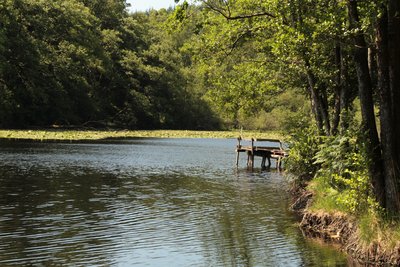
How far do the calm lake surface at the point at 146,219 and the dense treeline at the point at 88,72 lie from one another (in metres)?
46.4

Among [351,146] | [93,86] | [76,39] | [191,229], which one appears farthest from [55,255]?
[93,86]

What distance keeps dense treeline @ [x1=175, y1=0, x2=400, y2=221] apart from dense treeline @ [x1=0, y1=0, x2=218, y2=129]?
178 ft

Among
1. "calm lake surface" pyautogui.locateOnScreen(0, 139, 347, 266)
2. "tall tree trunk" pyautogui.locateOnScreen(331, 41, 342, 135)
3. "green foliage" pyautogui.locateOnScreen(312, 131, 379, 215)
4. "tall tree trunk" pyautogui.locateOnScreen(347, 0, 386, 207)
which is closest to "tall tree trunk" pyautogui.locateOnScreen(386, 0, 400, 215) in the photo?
"tall tree trunk" pyautogui.locateOnScreen(347, 0, 386, 207)

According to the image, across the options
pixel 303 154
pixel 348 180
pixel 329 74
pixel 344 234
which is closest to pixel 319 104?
pixel 303 154

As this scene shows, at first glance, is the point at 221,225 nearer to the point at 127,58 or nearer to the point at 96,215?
the point at 96,215

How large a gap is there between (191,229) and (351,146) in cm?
615

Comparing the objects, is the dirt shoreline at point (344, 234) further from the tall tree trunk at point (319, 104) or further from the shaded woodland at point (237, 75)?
the tall tree trunk at point (319, 104)

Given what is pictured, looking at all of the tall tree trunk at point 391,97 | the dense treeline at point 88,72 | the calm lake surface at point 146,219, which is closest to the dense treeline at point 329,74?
the tall tree trunk at point 391,97

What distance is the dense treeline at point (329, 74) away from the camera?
1458cm

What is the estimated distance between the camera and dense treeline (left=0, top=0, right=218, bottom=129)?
8112cm

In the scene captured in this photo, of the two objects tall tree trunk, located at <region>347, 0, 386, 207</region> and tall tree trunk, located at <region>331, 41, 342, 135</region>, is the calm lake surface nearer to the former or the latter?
tall tree trunk, located at <region>347, 0, 386, 207</region>

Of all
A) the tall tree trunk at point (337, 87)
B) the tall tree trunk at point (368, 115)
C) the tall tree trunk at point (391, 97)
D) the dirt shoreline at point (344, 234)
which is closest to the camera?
the dirt shoreline at point (344, 234)

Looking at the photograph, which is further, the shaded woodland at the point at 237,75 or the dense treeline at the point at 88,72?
the dense treeline at the point at 88,72

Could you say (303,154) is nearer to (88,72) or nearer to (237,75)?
(237,75)
